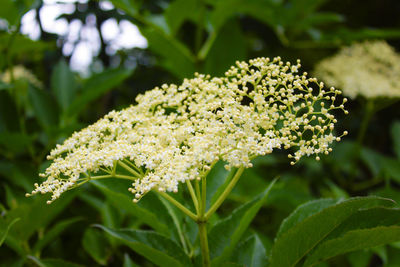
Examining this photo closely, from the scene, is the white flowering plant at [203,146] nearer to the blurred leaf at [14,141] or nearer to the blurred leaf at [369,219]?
the blurred leaf at [369,219]

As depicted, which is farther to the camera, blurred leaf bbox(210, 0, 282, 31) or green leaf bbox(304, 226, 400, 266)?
blurred leaf bbox(210, 0, 282, 31)

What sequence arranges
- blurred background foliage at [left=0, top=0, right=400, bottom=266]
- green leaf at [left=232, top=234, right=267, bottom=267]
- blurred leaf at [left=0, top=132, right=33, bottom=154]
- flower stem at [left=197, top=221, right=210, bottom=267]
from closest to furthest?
flower stem at [left=197, top=221, right=210, bottom=267] → green leaf at [left=232, top=234, right=267, bottom=267] → blurred background foliage at [left=0, top=0, right=400, bottom=266] → blurred leaf at [left=0, top=132, right=33, bottom=154]

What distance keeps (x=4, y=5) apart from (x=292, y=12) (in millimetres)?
1663

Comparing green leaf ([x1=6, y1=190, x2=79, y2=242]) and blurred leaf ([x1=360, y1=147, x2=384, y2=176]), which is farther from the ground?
blurred leaf ([x1=360, y1=147, x2=384, y2=176])

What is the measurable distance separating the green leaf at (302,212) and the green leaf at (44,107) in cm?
155

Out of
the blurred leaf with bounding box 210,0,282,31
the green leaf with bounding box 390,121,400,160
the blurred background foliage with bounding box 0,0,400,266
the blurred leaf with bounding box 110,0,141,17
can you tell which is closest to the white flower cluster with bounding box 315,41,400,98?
the blurred background foliage with bounding box 0,0,400,266

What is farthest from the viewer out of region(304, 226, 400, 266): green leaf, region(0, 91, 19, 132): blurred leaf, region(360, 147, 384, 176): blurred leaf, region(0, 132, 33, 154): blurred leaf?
region(360, 147, 384, 176): blurred leaf

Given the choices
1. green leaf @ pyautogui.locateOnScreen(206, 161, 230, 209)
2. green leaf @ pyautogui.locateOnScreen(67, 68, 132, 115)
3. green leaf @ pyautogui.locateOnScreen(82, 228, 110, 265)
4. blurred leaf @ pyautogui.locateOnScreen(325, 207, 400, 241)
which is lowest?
green leaf @ pyautogui.locateOnScreen(82, 228, 110, 265)

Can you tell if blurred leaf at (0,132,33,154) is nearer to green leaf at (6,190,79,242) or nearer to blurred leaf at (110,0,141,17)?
green leaf at (6,190,79,242)

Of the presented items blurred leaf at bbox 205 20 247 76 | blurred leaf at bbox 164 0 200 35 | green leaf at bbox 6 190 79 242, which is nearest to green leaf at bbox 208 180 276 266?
green leaf at bbox 6 190 79 242

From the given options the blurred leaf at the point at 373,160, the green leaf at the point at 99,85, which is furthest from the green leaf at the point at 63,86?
the blurred leaf at the point at 373,160

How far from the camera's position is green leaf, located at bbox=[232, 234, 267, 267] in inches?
52.0

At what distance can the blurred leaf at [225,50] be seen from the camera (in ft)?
7.25

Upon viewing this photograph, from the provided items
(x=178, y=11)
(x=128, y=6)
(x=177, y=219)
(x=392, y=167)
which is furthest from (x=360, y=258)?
(x=128, y=6)
